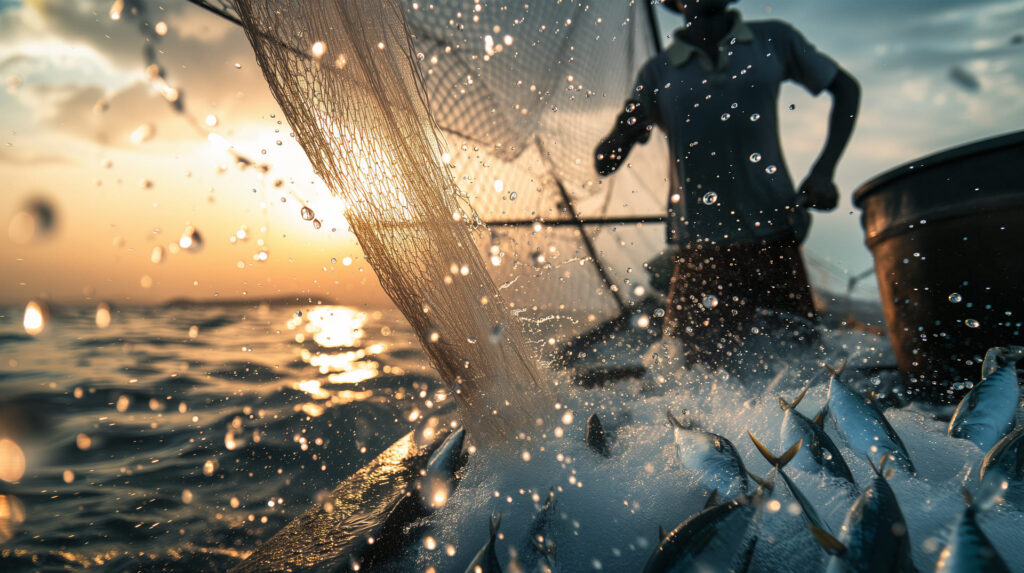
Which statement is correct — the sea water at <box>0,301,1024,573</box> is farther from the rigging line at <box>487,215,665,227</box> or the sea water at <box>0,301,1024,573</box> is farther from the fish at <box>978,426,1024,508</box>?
the rigging line at <box>487,215,665,227</box>

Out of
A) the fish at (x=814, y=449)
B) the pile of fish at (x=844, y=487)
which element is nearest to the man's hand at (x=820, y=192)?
the pile of fish at (x=844, y=487)

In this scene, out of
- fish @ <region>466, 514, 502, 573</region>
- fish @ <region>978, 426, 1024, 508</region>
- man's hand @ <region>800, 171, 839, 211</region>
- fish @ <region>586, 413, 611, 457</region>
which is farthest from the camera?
man's hand @ <region>800, 171, 839, 211</region>

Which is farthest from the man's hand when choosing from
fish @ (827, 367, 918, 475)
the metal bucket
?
fish @ (827, 367, 918, 475)

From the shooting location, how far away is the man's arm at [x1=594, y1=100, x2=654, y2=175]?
11.0 ft

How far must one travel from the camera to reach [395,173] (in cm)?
147

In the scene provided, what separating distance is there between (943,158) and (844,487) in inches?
83.4

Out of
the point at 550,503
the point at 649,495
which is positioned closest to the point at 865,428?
the point at 649,495

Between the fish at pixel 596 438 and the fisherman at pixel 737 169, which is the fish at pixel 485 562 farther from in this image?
the fisherman at pixel 737 169

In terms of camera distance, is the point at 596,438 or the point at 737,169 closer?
the point at 596,438

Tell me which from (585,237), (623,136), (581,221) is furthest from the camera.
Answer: (585,237)

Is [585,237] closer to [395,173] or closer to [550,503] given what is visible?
[395,173]

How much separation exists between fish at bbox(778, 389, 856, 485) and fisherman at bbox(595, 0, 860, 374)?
5.21 feet

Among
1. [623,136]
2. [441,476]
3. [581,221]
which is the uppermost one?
[623,136]

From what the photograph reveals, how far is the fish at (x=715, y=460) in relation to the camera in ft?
3.80
